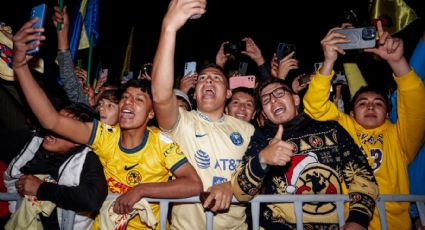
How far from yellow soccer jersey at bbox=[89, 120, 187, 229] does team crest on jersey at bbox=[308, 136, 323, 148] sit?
1049mm

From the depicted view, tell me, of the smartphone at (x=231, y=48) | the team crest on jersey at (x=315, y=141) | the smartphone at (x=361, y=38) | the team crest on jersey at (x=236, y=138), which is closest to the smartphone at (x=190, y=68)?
the smartphone at (x=231, y=48)

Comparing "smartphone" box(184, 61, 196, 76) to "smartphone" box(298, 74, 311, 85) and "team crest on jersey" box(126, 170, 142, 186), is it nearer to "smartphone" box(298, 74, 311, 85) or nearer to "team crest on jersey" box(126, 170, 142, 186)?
"smartphone" box(298, 74, 311, 85)

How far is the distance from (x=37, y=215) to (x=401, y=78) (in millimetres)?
3158

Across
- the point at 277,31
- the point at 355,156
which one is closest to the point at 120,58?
the point at 277,31

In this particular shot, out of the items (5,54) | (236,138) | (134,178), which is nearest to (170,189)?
(134,178)

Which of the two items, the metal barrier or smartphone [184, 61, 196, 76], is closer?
the metal barrier

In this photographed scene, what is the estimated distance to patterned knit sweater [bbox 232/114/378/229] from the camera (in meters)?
2.42

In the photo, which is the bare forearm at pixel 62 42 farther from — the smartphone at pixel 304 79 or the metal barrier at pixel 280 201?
the smartphone at pixel 304 79

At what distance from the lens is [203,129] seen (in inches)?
108

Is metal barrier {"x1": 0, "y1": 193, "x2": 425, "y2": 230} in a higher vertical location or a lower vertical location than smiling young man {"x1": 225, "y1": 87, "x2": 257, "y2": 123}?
lower

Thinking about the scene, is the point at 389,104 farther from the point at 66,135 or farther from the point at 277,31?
the point at 277,31

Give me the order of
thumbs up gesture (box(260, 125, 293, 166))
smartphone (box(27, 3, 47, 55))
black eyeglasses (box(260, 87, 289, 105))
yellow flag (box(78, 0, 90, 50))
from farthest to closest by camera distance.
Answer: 1. yellow flag (box(78, 0, 90, 50))
2. black eyeglasses (box(260, 87, 289, 105))
3. smartphone (box(27, 3, 47, 55))
4. thumbs up gesture (box(260, 125, 293, 166))

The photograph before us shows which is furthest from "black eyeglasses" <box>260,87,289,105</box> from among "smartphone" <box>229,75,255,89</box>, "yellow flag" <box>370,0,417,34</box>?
Result: "yellow flag" <box>370,0,417,34</box>

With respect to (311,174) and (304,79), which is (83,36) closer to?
(304,79)
